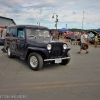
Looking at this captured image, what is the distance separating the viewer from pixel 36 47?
667cm

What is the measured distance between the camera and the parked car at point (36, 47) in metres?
6.48

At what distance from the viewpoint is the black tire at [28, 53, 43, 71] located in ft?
21.0

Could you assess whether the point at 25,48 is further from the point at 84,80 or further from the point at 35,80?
the point at 84,80

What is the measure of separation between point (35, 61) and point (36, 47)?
1.94 feet

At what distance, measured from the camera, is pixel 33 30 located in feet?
25.6

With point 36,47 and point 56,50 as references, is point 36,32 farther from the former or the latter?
point 56,50

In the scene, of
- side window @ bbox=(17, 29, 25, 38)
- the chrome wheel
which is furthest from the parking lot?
side window @ bbox=(17, 29, 25, 38)

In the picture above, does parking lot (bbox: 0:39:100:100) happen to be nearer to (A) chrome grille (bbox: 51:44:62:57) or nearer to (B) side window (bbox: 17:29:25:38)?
(A) chrome grille (bbox: 51:44:62:57)

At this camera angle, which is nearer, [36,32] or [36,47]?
[36,47]

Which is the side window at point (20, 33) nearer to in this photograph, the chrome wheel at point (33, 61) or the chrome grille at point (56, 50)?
the chrome wheel at point (33, 61)

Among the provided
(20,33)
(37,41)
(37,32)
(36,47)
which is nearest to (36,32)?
(37,32)

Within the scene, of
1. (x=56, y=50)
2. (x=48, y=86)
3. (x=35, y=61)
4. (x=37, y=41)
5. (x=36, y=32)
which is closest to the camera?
(x=48, y=86)

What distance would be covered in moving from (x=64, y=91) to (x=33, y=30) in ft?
13.8

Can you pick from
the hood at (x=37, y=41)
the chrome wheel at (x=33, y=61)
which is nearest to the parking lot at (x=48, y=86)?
the chrome wheel at (x=33, y=61)
